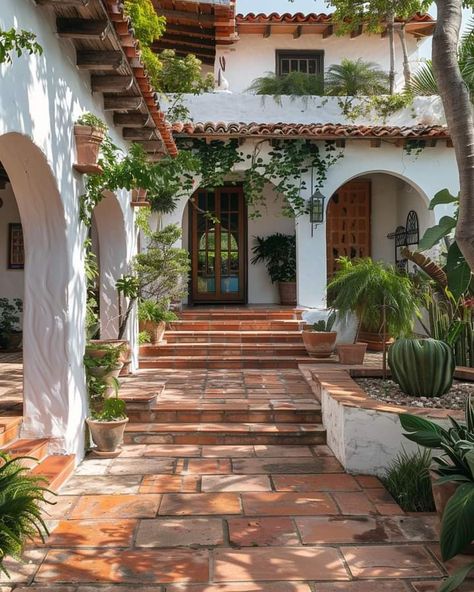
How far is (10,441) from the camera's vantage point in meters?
4.63

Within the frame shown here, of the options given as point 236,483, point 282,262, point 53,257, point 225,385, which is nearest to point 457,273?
point 236,483

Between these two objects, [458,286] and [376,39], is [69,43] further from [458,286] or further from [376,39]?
[376,39]

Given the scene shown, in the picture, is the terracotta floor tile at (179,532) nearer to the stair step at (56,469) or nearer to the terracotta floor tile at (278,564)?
the terracotta floor tile at (278,564)

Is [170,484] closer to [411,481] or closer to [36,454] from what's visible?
[36,454]

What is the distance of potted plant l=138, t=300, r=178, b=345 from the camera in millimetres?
8836

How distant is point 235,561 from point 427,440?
1453 millimetres

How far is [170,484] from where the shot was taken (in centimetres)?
458

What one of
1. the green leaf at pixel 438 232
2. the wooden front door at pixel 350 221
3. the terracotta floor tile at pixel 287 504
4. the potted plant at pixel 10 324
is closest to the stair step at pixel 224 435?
the terracotta floor tile at pixel 287 504

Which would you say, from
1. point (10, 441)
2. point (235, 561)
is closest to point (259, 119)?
point (10, 441)

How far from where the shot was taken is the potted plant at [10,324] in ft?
→ 33.7

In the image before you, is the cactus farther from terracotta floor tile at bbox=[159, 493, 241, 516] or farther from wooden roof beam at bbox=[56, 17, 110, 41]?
wooden roof beam at bbox=[56, 17, 110, 41]

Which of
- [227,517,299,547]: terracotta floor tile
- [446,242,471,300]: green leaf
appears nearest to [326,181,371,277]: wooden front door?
[446,242,471,300]: green leaf

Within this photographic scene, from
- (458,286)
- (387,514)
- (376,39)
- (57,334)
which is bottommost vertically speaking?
(387,514)

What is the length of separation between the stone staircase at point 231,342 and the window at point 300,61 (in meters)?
6.31
